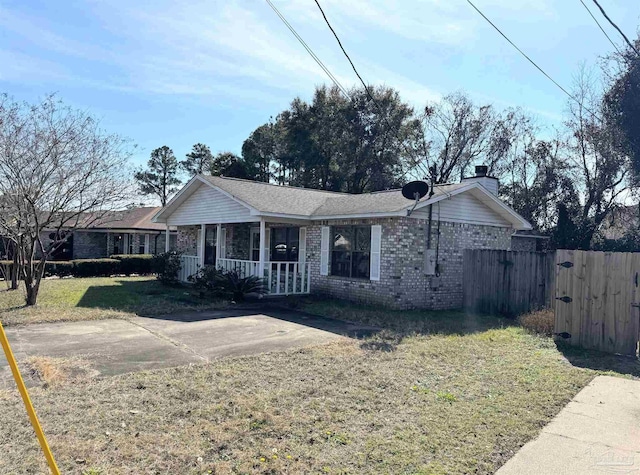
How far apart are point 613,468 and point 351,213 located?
9.61 meters

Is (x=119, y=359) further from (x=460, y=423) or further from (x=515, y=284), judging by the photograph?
(x=515, y=284)

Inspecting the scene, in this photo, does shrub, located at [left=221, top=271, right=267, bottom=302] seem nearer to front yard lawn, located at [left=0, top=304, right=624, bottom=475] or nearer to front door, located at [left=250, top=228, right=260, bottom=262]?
front door, located at [left=250, top=228, right=260, bottom=262]

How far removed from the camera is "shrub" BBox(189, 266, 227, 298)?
550 inches

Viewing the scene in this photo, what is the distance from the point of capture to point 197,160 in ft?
165

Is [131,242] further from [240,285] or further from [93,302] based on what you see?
[240,285]

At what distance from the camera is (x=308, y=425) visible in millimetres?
4418

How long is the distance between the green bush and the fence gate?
1828 centimetres

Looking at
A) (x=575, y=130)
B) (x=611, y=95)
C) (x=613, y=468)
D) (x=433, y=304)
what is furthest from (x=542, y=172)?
(x=613, y=468)

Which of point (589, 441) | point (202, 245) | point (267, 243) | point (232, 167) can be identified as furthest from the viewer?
point (232, 167)

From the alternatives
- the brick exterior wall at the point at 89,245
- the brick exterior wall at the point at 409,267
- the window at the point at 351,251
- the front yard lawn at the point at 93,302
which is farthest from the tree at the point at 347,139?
the front yard lawn at the point at 93,302

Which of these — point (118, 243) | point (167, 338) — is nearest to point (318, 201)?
point (167, 338)

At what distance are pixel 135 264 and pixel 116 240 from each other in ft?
21.5

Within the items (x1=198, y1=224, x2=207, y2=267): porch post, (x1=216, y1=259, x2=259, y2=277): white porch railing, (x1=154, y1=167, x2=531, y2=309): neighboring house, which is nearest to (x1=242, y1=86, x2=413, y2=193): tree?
(x1=154, y1=167, x2=531, y2=309): neighboring house

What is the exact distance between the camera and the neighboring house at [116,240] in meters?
26.7
